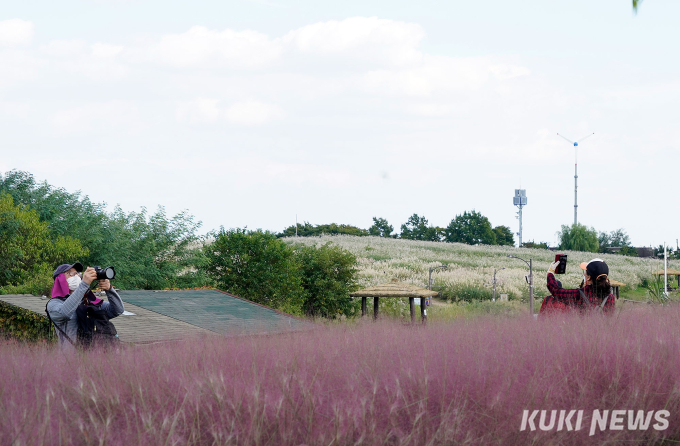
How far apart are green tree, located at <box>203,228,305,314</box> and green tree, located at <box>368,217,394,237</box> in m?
80.5

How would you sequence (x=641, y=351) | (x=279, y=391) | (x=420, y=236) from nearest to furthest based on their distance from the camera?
(x=279, y=391) < (x=641, y=351) < (x=420, y=236)

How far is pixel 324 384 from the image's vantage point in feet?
16.3

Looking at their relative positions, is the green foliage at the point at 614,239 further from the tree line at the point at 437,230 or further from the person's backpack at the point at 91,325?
the person's backpack at the point at 91,325

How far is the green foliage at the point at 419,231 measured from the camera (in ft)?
352

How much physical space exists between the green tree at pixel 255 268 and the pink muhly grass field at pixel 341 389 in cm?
2081

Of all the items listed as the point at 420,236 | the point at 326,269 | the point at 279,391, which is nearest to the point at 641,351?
the point at 279,391

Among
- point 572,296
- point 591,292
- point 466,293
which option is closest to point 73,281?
point 572,296

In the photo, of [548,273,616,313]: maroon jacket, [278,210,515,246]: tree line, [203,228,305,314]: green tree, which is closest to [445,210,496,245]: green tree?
[278,210,515,246]: tree line

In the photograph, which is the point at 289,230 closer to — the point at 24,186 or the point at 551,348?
the point at 24,186

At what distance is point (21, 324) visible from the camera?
1399 centimetres

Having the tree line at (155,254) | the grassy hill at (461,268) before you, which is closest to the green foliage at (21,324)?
the tree line at (155,254)

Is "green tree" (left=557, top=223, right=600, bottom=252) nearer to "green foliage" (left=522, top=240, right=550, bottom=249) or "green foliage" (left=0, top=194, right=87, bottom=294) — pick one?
"green foliage" (left=522, top=240, right=550, bottom=249)

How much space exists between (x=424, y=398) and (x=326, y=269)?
27326 mm

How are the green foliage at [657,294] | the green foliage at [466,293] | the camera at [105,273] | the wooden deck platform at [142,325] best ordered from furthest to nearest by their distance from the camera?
the green foliage at [466,293] < the green foliage at [657,294] < the wooden deck platform at [142,325] < the camera at [105,273]
